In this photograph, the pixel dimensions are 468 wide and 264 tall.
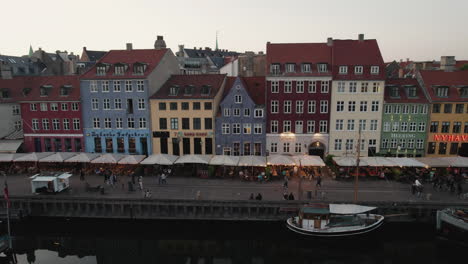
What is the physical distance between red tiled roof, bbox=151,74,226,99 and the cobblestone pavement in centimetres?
1307

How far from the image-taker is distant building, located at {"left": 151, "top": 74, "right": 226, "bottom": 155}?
52562 mm

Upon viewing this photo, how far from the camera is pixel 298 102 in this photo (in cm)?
5209

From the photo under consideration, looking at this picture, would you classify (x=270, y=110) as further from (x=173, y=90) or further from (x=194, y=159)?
(x=173, y=90)

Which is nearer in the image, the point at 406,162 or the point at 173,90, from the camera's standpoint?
the point at 406,162

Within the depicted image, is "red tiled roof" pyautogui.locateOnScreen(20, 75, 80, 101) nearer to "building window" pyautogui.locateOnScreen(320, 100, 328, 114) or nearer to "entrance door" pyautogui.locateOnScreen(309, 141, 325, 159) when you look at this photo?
"entrance door" pyautogui.locateOnScreen(309, 141, 325, 159)

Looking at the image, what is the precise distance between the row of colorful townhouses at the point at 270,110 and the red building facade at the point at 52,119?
164 mm

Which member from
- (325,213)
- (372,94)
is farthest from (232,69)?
(325,213)

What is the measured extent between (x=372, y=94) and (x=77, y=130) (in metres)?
46.6

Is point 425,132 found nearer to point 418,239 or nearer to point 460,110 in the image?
point 460,110

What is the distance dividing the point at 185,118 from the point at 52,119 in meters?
22.2

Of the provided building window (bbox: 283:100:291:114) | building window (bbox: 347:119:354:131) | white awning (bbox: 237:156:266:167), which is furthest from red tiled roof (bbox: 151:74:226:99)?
building window (bbox: 347:119:354:131)

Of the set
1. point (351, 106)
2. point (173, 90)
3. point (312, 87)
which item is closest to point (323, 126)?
point (351, 106)

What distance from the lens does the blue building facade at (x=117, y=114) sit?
5366 centimetres

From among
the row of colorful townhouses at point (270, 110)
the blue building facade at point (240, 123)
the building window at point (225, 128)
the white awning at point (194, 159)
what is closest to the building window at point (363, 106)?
the row of colorful townhouses at point (270, 110)
